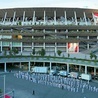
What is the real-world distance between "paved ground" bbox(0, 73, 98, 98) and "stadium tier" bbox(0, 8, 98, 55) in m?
36.7

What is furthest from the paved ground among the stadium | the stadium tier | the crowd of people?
the stadium tier

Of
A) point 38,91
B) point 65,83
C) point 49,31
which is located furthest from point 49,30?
point 38,91

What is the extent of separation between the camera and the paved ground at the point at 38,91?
166 feet

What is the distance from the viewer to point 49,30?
10369cm

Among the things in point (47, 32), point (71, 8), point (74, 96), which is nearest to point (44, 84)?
point (74, 96)

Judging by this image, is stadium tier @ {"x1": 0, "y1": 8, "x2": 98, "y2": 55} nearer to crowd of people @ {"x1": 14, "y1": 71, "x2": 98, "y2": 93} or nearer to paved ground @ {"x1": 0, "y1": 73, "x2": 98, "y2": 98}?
crowd of people @ {"x1": 14, "y1": 71, "x2": 98, "y2": 93}

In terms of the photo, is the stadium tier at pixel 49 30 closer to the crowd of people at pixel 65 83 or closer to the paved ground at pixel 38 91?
the crowd of people at pixel 65 83

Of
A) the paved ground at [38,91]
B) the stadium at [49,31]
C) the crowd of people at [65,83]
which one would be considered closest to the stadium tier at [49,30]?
the stadium at [49,31]

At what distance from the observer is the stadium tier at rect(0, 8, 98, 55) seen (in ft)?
326

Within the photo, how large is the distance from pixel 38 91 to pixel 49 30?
171ft

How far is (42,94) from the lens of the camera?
5194 centimetres

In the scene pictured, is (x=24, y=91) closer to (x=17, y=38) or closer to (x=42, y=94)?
(x=42, y=94)

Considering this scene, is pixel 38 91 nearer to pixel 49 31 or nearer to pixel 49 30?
pixel 49 31

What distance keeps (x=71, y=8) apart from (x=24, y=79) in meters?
Answer: 49.9
